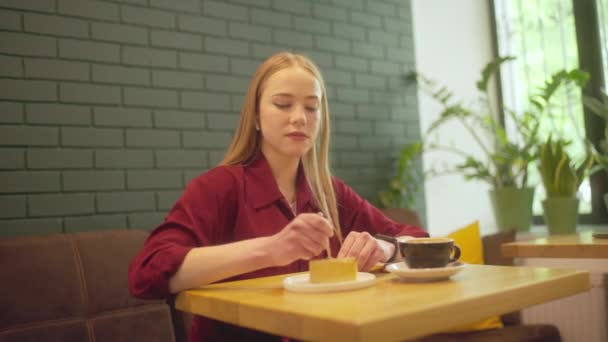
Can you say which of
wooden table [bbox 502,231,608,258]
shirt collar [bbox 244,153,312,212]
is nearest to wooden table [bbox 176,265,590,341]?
shirt collar [bbox 244,153,312,212]

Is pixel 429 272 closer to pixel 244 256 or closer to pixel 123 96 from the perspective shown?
pixel 244 256

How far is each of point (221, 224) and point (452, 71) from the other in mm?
2818

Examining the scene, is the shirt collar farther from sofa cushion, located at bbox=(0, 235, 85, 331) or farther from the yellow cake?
sofa cushion, located at bbox=(0, 235, 85, 331)

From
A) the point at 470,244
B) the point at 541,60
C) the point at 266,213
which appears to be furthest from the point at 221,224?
the point at 541,60

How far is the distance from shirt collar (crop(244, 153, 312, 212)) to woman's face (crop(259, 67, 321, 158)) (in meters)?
0.09

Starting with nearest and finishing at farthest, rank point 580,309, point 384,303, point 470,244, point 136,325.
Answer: point 384,303 → point 136,325 → point 580,309 → point 470,244

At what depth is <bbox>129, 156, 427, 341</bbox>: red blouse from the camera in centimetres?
128

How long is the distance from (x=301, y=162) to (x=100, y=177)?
40.7 inches

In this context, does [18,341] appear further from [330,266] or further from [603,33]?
[603,33]

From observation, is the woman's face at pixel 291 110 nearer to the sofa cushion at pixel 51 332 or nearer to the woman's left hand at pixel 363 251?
the woman's left hand at pixel 363 251

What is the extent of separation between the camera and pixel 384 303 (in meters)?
0.94

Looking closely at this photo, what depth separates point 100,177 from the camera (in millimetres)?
→ 2414

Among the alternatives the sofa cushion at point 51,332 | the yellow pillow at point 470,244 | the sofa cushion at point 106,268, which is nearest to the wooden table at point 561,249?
the yellow pillow at point 470,244

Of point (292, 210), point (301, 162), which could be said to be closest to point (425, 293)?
point (292, 210)
